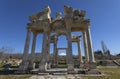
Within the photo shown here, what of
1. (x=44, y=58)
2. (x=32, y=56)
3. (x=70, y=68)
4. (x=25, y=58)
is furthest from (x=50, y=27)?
(x=70, y=68)

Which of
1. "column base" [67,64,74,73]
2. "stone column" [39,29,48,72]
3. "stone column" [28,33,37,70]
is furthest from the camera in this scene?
"stone column" [28,33,37,70]

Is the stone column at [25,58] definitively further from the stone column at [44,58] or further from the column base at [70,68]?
the column base at [70,68]

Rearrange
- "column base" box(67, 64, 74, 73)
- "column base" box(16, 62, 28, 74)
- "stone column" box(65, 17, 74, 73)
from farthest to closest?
1. "column base" box(16, 62, 28, 74)
2. "stone column" box(65, 17, 74, 73)
3. "column base" box(67, 64, 74, 73)

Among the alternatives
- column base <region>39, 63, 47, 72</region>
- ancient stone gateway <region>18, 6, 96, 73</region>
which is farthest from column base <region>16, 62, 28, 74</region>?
column base <region>39, 63, 47, 72</region>

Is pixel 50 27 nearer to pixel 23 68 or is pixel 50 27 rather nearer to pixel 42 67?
pixel 42 67

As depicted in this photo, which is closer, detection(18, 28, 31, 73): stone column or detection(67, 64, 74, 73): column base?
detection(67, 64, 74, 73): column base

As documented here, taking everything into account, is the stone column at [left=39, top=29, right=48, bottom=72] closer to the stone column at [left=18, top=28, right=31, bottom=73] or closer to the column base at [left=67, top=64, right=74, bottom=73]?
the stone column at [left=18, top=28, right=31, bottom=73]

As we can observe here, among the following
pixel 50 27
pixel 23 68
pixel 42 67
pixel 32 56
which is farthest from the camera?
pixel 32 56

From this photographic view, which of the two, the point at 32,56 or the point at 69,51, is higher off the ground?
the point at 69,51

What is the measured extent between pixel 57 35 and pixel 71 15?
435 inches

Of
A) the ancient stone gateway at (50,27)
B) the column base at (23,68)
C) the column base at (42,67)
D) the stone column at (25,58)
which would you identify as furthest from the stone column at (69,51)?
the column base at (23,68)

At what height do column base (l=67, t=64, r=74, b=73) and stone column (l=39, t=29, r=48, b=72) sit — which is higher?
stone column (l=39, t=29, r=48, b=72)

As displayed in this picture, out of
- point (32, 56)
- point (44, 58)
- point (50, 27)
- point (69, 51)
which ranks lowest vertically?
point (44, 58)

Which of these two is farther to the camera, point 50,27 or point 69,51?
point 50,27
